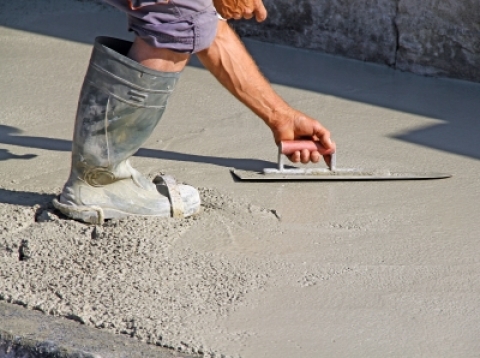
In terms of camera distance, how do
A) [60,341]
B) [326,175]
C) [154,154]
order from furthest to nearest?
[154,154]
[326,175]
[60,341]

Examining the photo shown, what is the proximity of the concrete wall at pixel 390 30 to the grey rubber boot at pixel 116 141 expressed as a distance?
6.46ft

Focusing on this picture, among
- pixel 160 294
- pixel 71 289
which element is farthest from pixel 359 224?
pixel 71 289

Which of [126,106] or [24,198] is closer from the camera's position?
[126,106]

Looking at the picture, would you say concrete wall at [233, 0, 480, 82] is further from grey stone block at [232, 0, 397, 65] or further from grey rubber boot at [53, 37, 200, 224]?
grey rubber boot at [53, 37, 200, 224]

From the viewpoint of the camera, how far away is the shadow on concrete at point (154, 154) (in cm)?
322

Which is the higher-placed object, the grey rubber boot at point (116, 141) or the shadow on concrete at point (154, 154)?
the grey rubber boot at point (116, 141)

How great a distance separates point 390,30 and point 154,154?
167cm

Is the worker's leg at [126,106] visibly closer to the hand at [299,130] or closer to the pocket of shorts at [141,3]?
the pocket of shorts at [141,3]

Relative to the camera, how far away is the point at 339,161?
129 inches

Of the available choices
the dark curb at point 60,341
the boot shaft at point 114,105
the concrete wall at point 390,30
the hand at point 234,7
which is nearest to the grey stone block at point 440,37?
the concrete wall at point 390,30

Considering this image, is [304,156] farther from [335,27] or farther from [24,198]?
[335,27]

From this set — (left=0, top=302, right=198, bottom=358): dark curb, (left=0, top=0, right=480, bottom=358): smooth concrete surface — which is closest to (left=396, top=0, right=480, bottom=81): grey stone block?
(left=0, top=0, right=480, bottom=358): smooth concrete surface

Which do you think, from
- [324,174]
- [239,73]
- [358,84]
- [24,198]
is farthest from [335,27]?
[24,198]

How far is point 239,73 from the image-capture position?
2.87 meters
